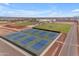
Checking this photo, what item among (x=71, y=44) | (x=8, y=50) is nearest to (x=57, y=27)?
(x=71, y=44)

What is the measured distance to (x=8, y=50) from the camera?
2.26 m

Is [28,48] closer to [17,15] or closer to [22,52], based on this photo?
[22,52]

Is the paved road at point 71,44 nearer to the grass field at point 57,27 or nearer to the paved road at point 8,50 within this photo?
the grass field at point 57,27

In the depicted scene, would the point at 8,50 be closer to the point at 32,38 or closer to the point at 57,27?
the point at 32,38

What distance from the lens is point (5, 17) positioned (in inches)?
92.7

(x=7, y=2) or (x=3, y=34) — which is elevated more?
(x=7, y=2)

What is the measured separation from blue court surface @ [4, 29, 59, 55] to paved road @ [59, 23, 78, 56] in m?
0.22

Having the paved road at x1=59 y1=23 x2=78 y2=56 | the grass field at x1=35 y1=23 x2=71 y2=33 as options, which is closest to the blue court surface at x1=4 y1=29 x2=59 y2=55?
the grass field at x1=35 y1=23 x2=71 y2=33

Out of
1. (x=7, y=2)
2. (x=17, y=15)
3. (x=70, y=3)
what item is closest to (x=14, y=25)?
(x=17, y=15)

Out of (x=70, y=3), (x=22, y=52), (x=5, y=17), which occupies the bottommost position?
(x=22, y=52)

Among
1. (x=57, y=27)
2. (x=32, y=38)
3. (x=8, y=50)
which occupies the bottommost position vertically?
(x=8, y=50)

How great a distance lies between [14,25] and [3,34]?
24 centimetres

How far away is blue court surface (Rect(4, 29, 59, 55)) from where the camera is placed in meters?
2.30

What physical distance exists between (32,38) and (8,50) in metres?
0.44
